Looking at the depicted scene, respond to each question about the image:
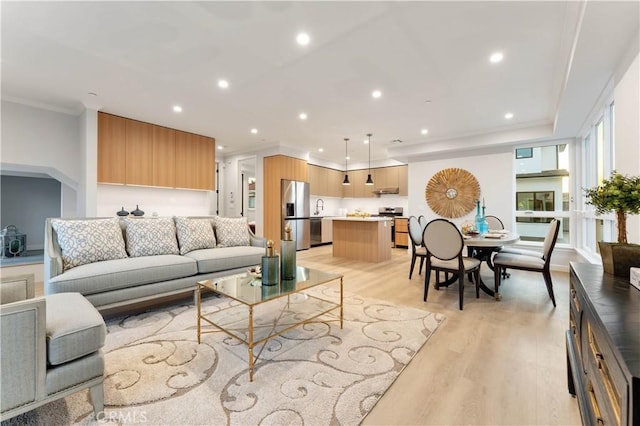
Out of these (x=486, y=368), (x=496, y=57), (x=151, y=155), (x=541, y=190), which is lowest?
(x=486, y=368)

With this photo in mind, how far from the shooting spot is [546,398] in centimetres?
152

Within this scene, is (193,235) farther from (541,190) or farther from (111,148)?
(541,190)

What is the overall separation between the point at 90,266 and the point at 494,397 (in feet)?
10.8

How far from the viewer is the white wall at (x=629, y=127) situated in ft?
6.44

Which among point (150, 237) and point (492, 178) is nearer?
point (150, 237)

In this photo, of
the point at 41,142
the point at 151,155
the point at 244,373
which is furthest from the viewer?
the point at 151,155

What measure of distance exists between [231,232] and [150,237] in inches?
38.4

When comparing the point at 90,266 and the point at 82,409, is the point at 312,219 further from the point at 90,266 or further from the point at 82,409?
the point at 82,409

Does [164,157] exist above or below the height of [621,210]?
above

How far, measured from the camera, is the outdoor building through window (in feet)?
15.9

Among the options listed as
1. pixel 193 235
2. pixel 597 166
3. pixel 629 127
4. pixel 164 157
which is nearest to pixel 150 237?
pixel 193 235

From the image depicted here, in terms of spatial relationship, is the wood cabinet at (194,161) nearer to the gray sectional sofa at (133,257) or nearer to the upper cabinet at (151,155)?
the upper cabinet at (151,155)

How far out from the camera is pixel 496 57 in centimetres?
266

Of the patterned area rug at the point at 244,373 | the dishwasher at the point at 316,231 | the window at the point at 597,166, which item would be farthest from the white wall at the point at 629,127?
the dishwasher at the point at 316,231
